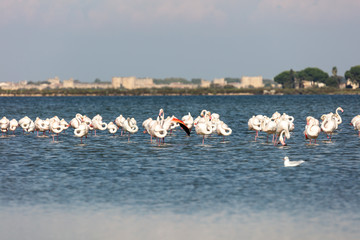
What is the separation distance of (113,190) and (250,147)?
12.9m

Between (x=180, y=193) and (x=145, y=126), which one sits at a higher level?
(x=145, y=126)

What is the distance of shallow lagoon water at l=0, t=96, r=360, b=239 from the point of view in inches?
503

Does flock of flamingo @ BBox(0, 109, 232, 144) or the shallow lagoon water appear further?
flock of flamingo @ BBox(0, 109, 232, 144)

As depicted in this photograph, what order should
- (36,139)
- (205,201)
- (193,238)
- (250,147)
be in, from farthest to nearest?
(36,139), (250,147), (205,201), (193,238)

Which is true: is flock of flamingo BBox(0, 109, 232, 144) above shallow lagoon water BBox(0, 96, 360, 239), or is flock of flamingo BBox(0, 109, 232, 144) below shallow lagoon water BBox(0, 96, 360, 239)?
above

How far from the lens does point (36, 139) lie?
34.4 m

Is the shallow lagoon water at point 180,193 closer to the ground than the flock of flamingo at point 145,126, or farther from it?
closer to the ground

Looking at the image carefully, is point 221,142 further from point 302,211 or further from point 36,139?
point 302,211

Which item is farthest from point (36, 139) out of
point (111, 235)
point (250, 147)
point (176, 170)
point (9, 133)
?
point (111, 235)

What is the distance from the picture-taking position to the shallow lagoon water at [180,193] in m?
12.8

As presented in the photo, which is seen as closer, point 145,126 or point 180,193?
point 180,193

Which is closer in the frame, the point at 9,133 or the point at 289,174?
the point at 289,174

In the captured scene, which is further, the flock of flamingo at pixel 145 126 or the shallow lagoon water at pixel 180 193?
the flock of flamingo at pixel 145 126

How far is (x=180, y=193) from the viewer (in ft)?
53.8
